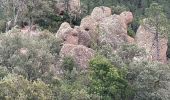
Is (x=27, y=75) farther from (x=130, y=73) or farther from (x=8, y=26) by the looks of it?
(x=8, y=26)

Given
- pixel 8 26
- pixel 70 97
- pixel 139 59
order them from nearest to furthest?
pixel 70 97, pixel 139 59, pixel 8 26

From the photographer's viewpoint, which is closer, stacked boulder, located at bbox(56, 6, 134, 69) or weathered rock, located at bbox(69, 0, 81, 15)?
stacked boulder, located at bbox(56, 6, 134, 69)

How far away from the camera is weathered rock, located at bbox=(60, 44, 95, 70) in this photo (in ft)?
206

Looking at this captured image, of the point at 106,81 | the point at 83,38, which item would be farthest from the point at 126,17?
the point at 106,81

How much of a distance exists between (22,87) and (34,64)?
25.3 ft

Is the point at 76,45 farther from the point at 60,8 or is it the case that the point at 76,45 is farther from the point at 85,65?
the point at 60,8

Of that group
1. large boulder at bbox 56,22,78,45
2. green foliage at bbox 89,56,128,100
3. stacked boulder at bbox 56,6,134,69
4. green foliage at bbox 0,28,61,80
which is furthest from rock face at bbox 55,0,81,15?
green foliage at bbox 89,56,128,100

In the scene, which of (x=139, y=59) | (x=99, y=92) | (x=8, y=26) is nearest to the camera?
(x=99, y=92)

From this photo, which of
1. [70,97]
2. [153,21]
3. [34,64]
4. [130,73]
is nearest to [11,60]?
[34,64]

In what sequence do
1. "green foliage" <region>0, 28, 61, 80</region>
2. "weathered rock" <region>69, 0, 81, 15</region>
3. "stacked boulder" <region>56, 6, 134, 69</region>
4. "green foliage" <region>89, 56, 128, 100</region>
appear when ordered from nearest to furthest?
1. "green foliage" <region>0, 28, 61, 80</region>
2. "green foliage" <region>89, 56, 128, 100</region>
3. "stacked boulder" <region>56, 6, 134, 69</region>
4. "weathered rock" <region>69, 0, 81, 15</region>

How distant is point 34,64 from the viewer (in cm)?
5603

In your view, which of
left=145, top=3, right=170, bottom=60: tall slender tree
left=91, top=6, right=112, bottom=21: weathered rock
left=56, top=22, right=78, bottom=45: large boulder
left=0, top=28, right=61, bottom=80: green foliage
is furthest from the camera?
left=91, top=6, right=112, bottom=21: weathered rock

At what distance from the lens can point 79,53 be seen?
64.2 meters

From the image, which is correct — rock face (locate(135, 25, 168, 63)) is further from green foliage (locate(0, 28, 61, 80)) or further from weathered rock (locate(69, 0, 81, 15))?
green foliage (locate(0, 28, 61, 80))
